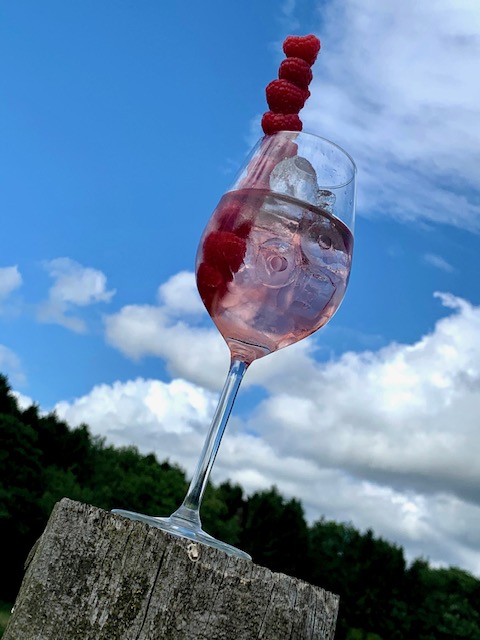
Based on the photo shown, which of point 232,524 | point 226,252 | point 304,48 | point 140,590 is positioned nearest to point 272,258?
point 226,252

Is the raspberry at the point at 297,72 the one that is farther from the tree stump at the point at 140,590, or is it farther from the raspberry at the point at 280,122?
the tree stump at the point at 140,590

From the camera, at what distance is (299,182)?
2.74m

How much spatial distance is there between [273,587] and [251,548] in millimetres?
38604

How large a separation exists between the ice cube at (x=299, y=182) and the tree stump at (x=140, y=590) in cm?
125

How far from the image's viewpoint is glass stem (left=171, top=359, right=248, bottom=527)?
2502 millimetres

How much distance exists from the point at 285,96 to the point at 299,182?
1.26 feet

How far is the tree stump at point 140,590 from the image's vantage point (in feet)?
6.87

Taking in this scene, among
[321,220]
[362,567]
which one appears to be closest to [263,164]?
[321,220]

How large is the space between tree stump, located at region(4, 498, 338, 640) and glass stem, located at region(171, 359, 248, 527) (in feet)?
1.12

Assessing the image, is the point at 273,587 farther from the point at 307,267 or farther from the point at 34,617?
the point at 307,267

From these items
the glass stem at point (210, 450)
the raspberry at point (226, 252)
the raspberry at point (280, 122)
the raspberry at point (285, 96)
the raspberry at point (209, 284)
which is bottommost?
the glass stem at point (210, 450)

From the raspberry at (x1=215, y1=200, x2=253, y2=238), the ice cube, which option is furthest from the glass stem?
the ice cube

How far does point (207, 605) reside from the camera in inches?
83.2

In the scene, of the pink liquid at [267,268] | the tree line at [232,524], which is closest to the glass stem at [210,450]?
the pink liquid at [267,268]
